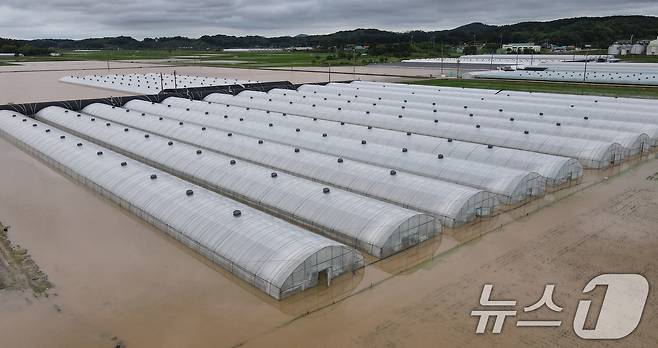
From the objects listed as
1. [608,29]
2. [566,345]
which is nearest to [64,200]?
[566,345]

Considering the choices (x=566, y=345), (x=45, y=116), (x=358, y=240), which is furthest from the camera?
(x=45, y=116)

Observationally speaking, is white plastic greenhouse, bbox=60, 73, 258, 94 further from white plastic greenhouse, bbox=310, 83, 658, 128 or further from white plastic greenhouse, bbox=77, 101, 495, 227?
white plastic greenhouse, bbox=77, 101, 495, 227

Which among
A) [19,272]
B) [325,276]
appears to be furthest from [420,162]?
[19,272]

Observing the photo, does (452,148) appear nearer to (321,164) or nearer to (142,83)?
(321,164)

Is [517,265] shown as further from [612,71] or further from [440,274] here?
Answer: [612,71]

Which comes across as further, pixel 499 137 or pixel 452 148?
pixel 499 137

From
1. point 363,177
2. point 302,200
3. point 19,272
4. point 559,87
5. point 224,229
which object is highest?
point 559,87
